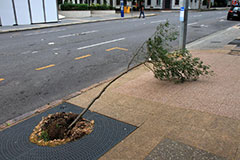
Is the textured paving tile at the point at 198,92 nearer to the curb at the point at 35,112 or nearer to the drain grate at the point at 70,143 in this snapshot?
the curb at the point at 35,112

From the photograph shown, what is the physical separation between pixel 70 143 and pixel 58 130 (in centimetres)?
38

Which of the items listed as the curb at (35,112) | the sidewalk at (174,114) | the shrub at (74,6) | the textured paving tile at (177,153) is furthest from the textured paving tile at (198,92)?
the shrub at (74,6)

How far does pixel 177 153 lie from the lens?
3410mm

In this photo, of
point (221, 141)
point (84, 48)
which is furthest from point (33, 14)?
point (221, 141)

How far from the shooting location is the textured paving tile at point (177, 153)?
130 inches

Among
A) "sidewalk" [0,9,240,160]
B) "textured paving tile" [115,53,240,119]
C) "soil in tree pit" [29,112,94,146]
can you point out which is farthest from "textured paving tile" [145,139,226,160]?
"textured paving tile" [115,53,240,119]

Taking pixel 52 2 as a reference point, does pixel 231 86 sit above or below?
below

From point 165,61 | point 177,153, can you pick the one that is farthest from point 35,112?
point 165,61

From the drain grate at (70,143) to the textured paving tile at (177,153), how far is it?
A: 0.65 meters

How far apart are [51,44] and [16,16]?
12185 mm

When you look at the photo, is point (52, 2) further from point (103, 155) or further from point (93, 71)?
point (103, 155)

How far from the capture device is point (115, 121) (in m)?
4.43

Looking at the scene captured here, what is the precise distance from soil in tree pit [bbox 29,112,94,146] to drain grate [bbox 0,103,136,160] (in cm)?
10

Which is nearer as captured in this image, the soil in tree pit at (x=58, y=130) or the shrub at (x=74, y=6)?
the soil in tree pit at (x=58, y=130)
